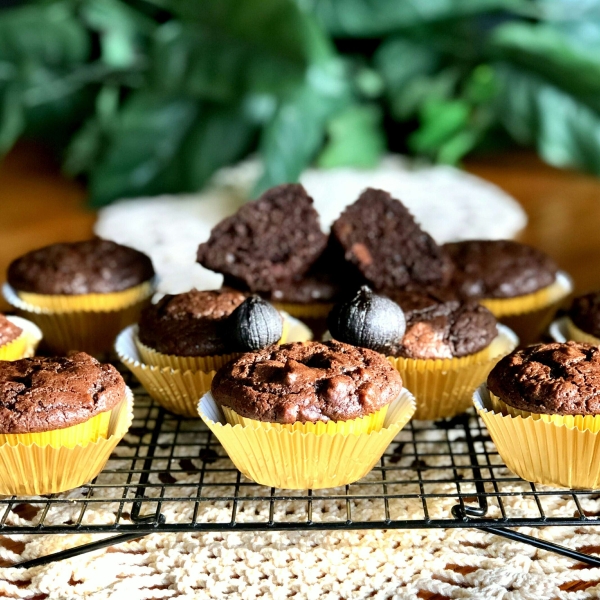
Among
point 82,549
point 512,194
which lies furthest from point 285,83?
point 82,549

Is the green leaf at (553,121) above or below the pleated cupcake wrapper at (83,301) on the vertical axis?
below

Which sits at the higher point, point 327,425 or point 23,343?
point 327,425

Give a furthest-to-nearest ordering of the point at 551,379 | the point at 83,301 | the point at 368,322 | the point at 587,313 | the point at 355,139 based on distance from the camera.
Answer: the point at 355,139 → the point at 83,301 → the point at 587,313 → the point at 368,322 → the point at 551,379

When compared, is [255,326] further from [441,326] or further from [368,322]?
[441,326]

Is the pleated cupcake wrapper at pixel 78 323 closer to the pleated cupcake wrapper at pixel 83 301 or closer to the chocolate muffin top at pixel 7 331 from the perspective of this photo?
the pleated cupcake wrapper at pixel 83 301

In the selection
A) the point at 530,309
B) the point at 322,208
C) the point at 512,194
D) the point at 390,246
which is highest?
the point at 390,246

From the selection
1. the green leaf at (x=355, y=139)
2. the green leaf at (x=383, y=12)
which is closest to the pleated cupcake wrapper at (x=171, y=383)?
the green leaf at (x=355, y=139)

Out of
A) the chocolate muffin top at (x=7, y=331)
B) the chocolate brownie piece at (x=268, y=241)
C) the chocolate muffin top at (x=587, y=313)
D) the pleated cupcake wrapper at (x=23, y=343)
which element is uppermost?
the chocolate brownie piece at (x=268, y=241)

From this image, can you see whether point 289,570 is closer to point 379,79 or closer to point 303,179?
point 303,179
